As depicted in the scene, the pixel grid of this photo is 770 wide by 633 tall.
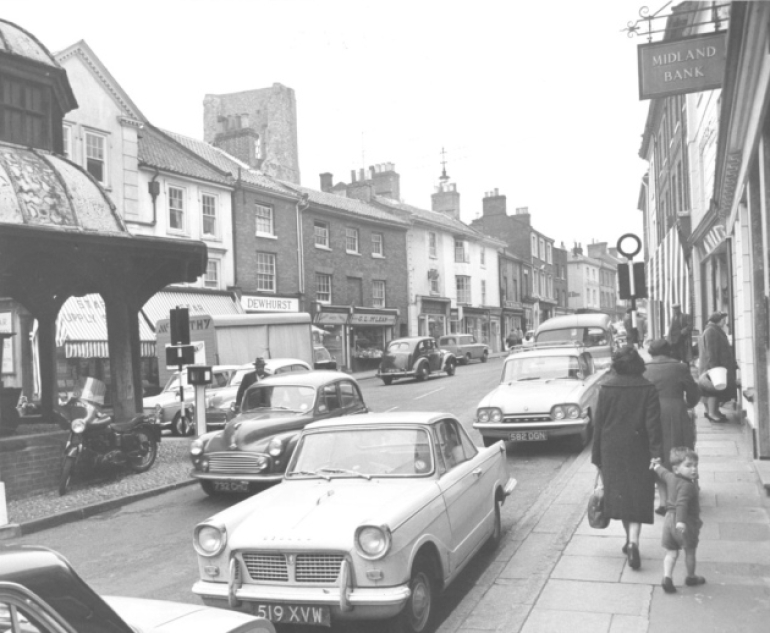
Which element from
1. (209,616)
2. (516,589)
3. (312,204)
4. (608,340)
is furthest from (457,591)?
(312,204)

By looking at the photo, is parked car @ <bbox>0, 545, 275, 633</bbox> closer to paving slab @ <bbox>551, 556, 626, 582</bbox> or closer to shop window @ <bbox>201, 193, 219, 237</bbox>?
paving slab @ <bbox>551, 556, 626, 582</bbox>

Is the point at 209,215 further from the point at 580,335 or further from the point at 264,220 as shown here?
the point at 580,335

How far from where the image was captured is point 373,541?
15.3ft

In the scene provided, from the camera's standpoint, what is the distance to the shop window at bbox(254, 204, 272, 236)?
3091 centimetres

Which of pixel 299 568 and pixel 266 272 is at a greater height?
pixel 266 272

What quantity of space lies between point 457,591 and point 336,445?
1.52 metres

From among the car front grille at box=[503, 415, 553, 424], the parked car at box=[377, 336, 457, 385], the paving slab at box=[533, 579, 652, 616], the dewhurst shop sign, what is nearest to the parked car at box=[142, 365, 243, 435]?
the car front grille at box=[503, 415, 553, 424]

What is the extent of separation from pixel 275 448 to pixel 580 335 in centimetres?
1233

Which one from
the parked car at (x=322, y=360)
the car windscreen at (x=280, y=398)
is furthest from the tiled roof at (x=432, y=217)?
the car windscreen at (x=280, y=398)

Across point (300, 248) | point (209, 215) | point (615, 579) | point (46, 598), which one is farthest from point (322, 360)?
point (46, 598)

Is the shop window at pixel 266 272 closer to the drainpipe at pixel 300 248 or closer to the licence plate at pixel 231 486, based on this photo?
the drainpipe at pixel 300 248

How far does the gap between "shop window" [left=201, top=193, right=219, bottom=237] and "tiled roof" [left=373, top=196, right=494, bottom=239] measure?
1583 centimetres

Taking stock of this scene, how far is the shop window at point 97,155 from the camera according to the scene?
23953mm

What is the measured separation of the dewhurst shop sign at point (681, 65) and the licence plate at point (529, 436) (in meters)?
5.23
